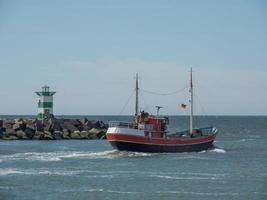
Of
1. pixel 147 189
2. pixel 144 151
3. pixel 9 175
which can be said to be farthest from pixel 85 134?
pixel 147 189

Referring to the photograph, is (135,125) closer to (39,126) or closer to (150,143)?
→ (150,143)

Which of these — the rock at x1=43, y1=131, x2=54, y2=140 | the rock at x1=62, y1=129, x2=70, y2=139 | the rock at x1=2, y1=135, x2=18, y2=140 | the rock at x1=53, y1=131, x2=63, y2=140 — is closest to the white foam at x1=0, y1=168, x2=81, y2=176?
the rock at x1=43, y1=131, x2=54, y2=140

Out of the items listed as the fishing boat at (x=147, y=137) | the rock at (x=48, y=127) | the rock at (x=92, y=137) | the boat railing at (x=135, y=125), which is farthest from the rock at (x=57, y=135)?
the boat railing at (x=135, y=125)

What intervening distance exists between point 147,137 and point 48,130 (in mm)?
29035

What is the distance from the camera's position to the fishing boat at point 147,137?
47.9 meters

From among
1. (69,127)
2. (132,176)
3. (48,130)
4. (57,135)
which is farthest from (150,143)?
(69,127)

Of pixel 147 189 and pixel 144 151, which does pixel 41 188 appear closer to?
pixel 147 189

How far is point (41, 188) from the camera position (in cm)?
2991

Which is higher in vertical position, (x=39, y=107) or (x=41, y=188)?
(x=39, y=107)

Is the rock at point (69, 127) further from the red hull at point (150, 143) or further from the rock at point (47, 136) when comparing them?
the red hull at point (150, 143)

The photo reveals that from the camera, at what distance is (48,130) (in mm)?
75312

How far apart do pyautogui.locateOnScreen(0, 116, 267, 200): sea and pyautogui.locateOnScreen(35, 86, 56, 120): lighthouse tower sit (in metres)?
32.2

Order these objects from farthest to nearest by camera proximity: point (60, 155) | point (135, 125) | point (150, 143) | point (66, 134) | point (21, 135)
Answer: point (66, 134) < point (21, 135) < point (135, 125) < point (150, 143) < point (60, 155)

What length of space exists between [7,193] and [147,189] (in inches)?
257
